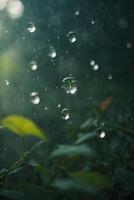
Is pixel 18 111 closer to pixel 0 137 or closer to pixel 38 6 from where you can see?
pixel 0 137

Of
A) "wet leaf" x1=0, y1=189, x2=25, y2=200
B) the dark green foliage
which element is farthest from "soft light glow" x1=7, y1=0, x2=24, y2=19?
"wet leaf" x1=0, y1=189, x2=25, y2=200

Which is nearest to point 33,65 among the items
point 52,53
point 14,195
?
point 52,53

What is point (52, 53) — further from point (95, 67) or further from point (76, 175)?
point (76, 175)

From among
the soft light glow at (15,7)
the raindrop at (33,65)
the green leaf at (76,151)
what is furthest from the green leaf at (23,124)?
the soft light glow at (15,7)

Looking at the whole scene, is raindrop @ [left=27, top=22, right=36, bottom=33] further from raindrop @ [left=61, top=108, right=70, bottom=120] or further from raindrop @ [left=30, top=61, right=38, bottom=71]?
raindrop @ [left=61, top=108, right=70, bottom=120]

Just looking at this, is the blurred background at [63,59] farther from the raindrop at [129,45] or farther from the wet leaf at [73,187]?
the wet leaf at [73,187]
